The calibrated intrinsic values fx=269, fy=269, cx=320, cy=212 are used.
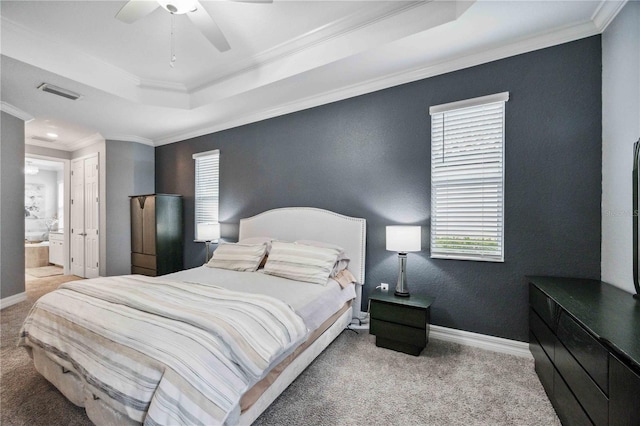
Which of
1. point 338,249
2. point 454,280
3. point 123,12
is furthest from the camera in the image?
point 338,249

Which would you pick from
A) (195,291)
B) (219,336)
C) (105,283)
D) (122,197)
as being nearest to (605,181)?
(219,336)

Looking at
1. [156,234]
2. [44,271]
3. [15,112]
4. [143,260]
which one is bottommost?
[44,271]

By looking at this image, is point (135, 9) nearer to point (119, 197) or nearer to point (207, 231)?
point (207, 231)

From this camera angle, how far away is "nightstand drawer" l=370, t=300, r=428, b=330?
2.33m

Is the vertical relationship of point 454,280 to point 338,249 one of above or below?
below

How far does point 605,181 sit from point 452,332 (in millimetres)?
1785

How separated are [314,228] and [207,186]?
2336mm

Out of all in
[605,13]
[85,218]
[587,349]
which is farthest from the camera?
[85,218]

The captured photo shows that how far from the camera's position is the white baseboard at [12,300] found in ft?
11.9

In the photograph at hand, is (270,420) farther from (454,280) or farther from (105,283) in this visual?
(454,280)

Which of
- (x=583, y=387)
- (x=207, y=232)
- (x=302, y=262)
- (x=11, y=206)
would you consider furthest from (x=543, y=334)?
(x=11, y=206)

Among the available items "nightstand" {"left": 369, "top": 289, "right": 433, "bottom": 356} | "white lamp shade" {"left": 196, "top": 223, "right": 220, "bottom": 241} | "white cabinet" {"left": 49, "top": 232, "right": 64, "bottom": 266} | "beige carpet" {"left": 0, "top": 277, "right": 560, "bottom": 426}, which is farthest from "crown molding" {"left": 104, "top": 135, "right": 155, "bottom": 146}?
"nightstand" {"left": 369, "top": 289, "right": 433, "bottom": 356}

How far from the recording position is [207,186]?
4.62m

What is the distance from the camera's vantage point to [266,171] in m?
3.94
